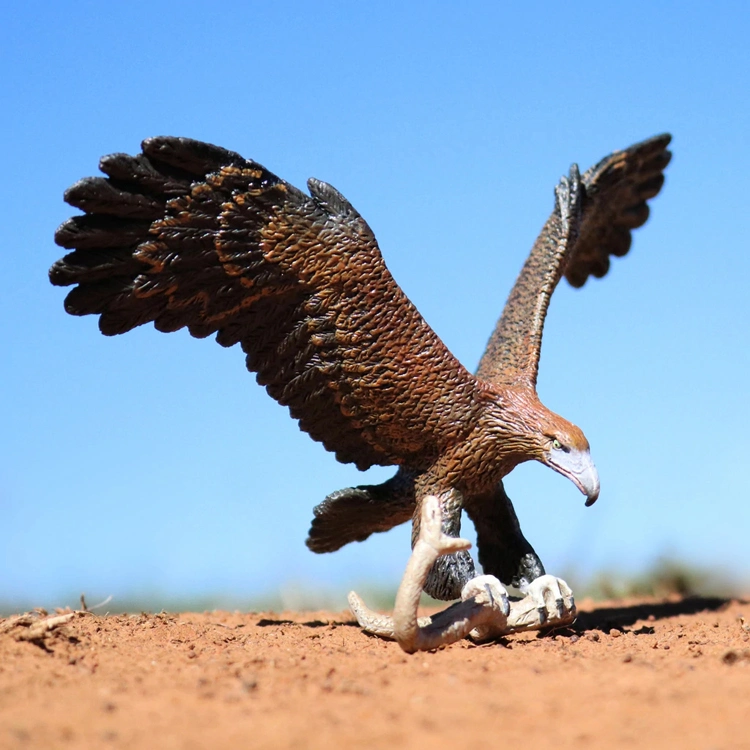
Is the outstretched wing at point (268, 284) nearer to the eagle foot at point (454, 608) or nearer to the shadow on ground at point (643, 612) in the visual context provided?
the eagle foot at point (454, 608)

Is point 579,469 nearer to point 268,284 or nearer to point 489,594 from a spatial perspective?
point 489,594

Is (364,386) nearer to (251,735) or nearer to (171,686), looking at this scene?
(171,686)

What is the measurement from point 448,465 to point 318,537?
1.23 m

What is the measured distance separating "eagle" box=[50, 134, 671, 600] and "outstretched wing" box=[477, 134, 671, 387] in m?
0.05

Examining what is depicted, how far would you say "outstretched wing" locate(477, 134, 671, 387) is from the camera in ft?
21.8

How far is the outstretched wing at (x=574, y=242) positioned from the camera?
665cm

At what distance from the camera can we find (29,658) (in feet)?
14.1

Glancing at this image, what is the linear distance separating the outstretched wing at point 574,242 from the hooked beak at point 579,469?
26.8 inches

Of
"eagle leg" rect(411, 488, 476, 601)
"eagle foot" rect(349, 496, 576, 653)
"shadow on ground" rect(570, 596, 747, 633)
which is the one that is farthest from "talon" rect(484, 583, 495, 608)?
"shadow on ground" rect(570, 596, 747, 633)

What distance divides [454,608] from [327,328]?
70.7 inches

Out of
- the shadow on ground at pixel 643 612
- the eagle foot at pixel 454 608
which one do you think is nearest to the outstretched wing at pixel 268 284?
the eagle foot at pixel 454 608

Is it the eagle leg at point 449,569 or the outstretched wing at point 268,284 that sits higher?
the outstretched wing at point 268,284

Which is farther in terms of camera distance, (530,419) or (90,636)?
(530,419)

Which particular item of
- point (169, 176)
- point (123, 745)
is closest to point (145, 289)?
point (169, 176)
